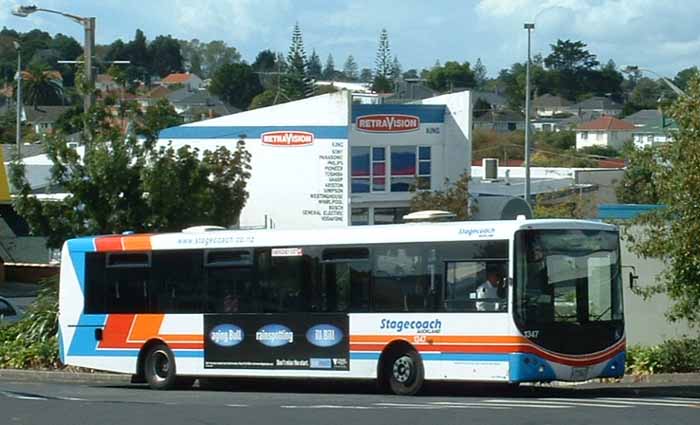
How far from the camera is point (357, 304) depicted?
20.0 meters

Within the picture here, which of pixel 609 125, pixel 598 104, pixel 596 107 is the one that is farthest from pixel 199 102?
pixel 609 125

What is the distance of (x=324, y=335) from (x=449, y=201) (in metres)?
26.7

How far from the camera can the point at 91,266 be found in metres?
23.5

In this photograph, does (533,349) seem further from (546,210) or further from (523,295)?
(546,210)

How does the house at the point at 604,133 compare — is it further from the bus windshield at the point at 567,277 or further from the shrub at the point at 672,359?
the bus windshield at the point at 567,277

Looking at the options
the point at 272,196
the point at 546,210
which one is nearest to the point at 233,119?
the point at 272,196

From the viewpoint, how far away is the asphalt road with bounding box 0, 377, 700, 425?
49.1 ft

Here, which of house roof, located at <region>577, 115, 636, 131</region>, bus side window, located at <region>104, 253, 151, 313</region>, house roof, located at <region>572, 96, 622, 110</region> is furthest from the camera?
house roof, located at <region>572, 96, 622, 110</region>

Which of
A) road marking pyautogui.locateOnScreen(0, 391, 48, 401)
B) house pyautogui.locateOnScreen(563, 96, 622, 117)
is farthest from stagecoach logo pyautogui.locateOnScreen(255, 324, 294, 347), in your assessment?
house pyautogui.locateOnScreen(563, 96, 622, 117)

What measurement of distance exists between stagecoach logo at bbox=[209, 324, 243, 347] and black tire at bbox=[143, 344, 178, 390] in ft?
3.55

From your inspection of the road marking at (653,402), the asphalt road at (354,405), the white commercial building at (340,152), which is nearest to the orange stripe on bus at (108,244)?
the asphalt road at (354,405)

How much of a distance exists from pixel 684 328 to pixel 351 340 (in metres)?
6.21

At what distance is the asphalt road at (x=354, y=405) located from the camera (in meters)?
15.0

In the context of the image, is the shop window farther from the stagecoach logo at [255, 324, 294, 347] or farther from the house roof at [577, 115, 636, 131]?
the house roof at [577, 115, 636, 131]
